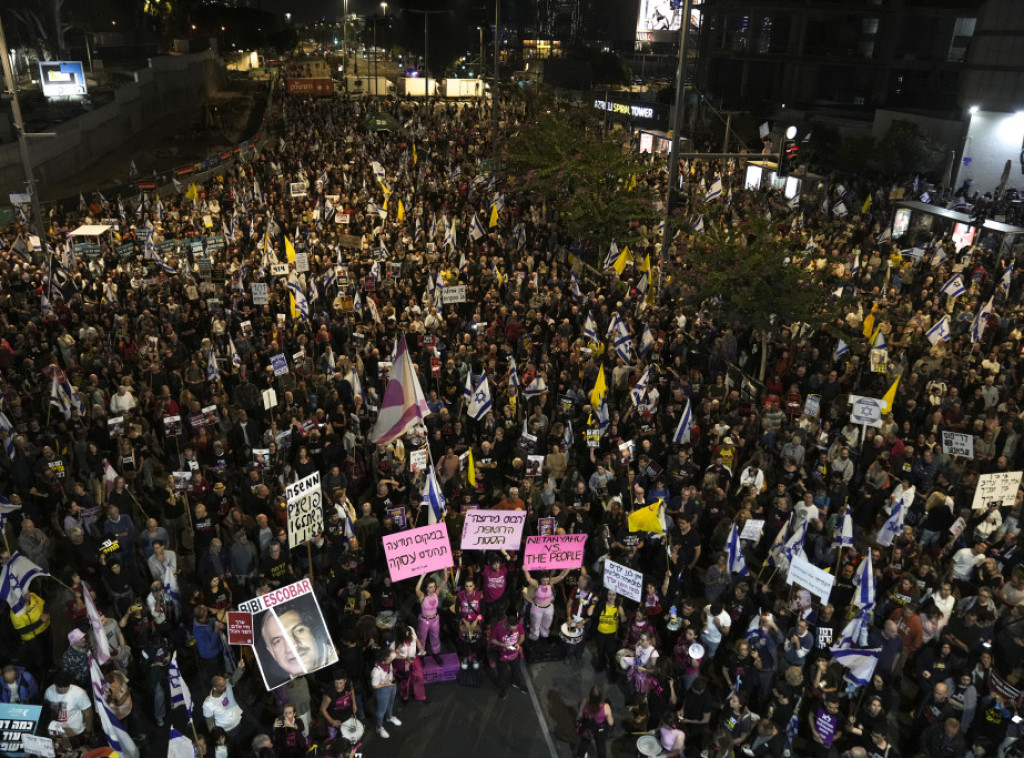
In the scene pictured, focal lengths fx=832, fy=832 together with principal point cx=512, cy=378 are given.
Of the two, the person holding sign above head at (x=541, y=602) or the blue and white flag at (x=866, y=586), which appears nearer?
the blue and white flag at (x=866, y=586)

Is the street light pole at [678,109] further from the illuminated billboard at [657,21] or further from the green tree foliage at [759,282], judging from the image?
the illuminated billboard at [657,21]

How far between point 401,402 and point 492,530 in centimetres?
268

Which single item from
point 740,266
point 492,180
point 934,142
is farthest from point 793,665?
point 934,142

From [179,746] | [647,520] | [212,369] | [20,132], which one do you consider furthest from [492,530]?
[20,132]

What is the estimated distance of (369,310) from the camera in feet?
64.6

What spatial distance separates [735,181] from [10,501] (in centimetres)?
3635

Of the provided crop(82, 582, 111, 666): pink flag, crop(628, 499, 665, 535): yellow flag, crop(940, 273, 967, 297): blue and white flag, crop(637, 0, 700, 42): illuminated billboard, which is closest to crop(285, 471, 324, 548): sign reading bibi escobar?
crop(82, 582, 111, 666): pink flag

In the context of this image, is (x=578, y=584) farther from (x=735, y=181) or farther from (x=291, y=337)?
(x=735, y=181)

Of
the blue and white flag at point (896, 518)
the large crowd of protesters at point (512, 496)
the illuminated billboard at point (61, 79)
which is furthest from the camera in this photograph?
the illuminated billboard at point (61, 79)

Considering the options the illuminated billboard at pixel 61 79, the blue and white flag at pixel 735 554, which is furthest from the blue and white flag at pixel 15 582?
the illuminated billboard at pixel 61 79

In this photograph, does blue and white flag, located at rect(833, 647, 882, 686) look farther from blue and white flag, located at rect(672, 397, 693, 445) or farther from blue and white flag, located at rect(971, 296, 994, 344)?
blue and white flag, located at rect(971, 296, 994, 344)

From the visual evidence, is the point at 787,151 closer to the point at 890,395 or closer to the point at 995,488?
the point at 890,395

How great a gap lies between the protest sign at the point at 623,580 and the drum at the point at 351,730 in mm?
3296

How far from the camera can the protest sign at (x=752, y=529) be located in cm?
1123
